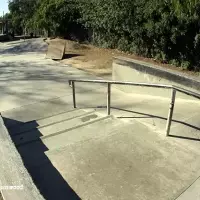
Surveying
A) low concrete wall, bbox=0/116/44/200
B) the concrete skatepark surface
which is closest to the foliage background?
the concrete skatepark surface

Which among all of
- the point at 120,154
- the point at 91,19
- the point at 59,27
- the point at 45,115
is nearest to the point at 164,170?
the point at 120,154

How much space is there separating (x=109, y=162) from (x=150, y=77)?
3807 millimetres

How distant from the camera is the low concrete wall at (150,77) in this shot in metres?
5.65

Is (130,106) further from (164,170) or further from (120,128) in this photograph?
(164,170)

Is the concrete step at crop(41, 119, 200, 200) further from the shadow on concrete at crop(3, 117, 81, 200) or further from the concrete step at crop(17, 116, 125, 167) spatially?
the concrete step at crop(17, 116, 125, 167)

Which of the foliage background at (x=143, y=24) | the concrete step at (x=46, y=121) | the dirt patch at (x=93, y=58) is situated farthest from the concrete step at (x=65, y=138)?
the dirt patch at (x=93, y=58)

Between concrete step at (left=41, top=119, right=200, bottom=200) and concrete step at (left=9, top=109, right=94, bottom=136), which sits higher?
concrete step at (left=41, top=119, right=200, bottom=200)

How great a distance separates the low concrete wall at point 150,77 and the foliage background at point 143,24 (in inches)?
69.8

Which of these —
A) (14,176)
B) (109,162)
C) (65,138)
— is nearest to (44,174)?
(109,162)

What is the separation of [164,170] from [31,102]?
16.6 ft

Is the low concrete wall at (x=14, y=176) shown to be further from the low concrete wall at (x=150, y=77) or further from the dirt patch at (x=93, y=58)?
the dirt patch at (x=93, y=58)

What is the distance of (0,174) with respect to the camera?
2467 mm

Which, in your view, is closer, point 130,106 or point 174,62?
point 130,106

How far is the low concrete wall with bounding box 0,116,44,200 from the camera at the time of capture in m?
2.16
